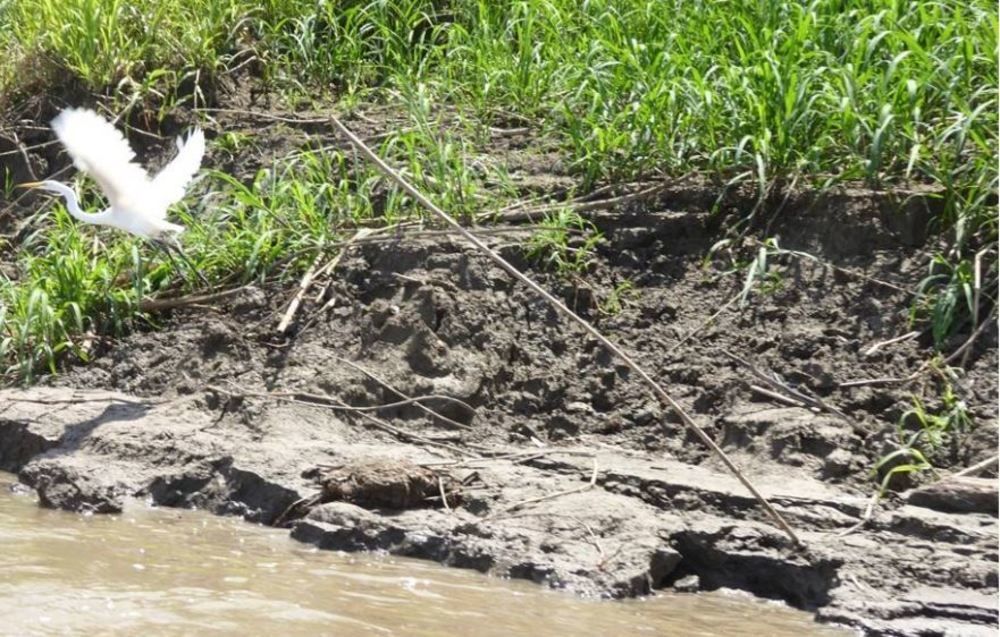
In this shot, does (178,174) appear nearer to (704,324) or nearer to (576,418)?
(576,418)

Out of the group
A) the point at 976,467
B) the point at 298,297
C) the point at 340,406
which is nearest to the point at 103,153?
the point at 298,297

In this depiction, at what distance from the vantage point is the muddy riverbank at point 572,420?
3627 millimetres

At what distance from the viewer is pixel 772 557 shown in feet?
11.9

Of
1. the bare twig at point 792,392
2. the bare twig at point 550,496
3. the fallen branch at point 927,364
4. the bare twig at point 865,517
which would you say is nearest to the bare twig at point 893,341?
the fallen branch at point 927,364

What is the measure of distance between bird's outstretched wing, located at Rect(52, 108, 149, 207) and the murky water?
166 cm

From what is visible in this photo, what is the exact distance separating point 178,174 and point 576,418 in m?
1.86

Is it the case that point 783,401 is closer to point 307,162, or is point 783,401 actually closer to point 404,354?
point 404,354

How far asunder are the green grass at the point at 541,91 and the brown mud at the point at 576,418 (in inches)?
6.6

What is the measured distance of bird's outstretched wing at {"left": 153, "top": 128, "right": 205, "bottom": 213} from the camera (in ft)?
17.4

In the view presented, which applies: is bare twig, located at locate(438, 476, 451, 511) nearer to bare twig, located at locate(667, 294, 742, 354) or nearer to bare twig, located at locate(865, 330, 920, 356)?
bare twig, located at locate(667, 294, 742, 354)

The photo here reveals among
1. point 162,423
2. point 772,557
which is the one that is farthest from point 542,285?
point 772,557

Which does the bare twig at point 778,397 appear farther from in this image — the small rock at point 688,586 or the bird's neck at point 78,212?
the bird's neck at point 78,212

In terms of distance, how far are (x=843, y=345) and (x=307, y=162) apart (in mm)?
2412

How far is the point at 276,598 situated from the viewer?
11.0 ft
